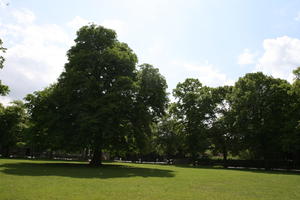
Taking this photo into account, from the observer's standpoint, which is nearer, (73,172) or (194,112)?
(73,172)

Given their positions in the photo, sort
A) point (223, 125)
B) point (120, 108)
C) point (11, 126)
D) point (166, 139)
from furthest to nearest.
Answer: point (166, 139) < point (11, 126) < point (223, 125) < point (120, 108)

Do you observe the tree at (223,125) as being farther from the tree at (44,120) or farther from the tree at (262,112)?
the tree at (44,120)

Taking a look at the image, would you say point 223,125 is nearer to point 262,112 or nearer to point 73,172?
point 262,112

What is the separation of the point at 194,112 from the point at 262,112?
1317 cm

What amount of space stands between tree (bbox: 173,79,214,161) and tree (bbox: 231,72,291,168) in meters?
7.11

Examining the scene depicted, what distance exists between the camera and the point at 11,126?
186ft

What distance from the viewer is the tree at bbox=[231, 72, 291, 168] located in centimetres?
4416

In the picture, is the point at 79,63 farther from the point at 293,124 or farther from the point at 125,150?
the point at 293,124

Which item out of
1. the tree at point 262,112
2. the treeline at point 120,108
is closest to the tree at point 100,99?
the treeline at point 120,108

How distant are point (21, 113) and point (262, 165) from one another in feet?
167

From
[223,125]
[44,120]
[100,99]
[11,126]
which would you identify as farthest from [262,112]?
[11,126]

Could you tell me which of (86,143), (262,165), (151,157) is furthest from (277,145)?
(151,157)

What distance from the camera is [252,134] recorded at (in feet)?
148

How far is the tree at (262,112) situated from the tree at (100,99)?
18.3 meters
